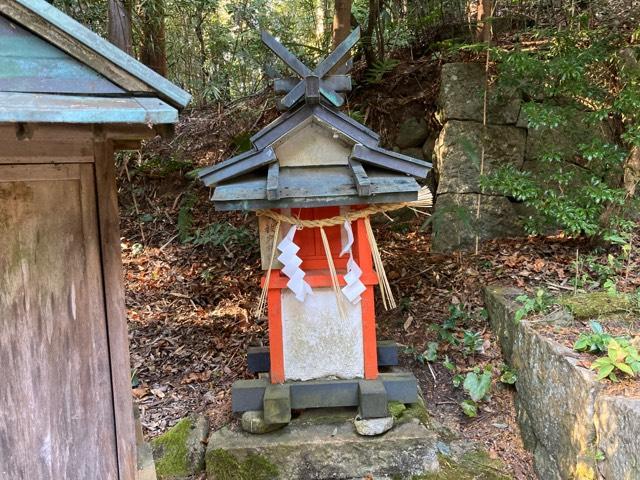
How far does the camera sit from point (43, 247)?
1.81 meters

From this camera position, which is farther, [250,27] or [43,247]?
[250,27]

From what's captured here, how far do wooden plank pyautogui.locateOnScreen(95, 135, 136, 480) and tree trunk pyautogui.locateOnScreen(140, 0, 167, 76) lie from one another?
5357 millimetres

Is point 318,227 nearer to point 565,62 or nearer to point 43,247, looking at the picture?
point 43,247

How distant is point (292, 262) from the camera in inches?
136

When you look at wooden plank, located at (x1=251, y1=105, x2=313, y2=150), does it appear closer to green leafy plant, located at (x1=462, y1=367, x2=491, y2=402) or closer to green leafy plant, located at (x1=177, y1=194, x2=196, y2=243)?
green leafy plant, located at (x1=462, y1=367, x2=491, y2=402)

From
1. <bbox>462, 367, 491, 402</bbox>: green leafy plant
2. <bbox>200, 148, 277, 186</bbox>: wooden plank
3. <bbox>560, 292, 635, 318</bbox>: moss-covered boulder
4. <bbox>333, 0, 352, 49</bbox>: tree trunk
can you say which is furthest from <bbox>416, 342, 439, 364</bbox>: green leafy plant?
<bbox>333, 0, 352, 49</bbox>: tree trunk

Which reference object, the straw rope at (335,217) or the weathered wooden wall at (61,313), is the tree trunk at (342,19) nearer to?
the straw rope at (335,217)

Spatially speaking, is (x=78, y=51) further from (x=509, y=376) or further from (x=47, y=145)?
(x=509, y=376)

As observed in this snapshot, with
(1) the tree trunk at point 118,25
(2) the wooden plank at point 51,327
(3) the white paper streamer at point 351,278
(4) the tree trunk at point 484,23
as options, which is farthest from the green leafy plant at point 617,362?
(1) the tree trunk at point 118,25

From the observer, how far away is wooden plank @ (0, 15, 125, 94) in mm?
1468

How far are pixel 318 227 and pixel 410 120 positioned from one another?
148 inches

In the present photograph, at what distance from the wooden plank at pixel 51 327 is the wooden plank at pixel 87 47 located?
48 cm

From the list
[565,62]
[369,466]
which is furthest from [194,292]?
[565,62]

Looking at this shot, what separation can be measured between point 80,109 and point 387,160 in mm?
2332
